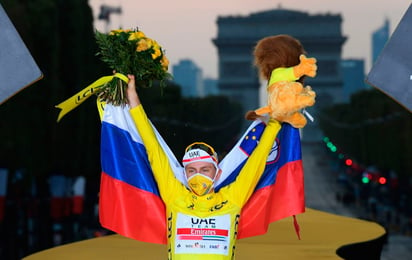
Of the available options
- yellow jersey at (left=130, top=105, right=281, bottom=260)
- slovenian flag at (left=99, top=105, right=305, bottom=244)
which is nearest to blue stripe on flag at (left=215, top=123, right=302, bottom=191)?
slovenian flag at (left=99, top=105, right=305, bottom=244)

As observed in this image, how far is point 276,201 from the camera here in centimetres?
654

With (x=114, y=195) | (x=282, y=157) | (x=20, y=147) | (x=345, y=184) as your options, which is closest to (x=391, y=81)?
(x=282, y=157)

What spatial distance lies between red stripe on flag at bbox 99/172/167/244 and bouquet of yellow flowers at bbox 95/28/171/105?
0.56 meters

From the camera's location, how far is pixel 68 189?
31.3m

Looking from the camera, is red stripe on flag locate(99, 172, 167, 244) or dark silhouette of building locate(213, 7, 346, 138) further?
dark silhouette of building locate(213, 7, 346, 138)

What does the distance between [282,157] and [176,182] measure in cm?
73

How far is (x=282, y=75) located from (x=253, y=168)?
61 centimetres

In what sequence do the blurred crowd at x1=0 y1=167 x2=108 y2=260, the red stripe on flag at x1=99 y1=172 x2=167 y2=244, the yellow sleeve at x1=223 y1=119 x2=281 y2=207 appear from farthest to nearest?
the blurred crowd at x1=0 y1=167 x2=108 y2=260 < the red stripe on flag at x1=99 y1=172 x2=167 y2=244 < the yellow sleeve at x1=223 y1=119 x2=281 y2=207

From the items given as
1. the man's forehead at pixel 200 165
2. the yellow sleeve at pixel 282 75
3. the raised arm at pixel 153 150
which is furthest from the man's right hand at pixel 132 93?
the yellow sleeve at pixel 282 75

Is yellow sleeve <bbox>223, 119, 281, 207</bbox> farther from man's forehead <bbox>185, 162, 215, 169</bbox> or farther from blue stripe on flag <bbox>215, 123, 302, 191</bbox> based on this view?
man's forehead <bbox>185, 162, 215, 169</bbox>

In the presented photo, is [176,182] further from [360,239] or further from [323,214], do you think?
[323,214]

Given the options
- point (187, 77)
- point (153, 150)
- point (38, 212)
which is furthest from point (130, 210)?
point (187, 77)

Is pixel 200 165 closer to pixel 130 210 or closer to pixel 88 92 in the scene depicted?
pixel 130 210

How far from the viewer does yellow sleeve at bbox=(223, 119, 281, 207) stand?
625 centimetres
